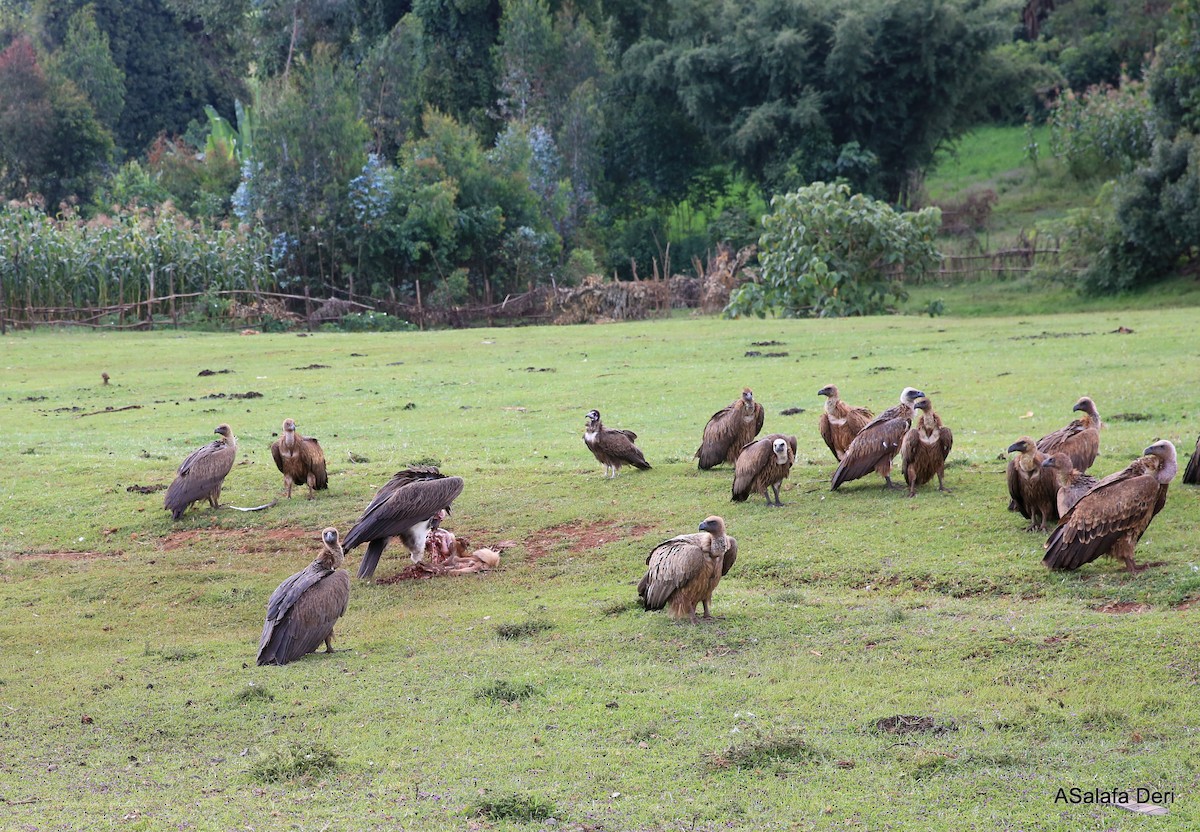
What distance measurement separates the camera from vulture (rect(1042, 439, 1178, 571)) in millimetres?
8391

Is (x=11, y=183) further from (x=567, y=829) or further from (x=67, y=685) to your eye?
(x=567, y=829)

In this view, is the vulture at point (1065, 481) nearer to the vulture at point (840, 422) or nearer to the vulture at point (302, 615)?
the vulture at point (840, 422)

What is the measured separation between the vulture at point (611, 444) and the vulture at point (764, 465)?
5.42 ft

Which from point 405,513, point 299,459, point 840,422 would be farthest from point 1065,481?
point 299,459

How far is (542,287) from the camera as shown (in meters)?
42.1

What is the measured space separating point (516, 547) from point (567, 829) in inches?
217

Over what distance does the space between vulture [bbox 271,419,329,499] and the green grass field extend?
1.58ft

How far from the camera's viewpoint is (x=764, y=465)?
11.3m

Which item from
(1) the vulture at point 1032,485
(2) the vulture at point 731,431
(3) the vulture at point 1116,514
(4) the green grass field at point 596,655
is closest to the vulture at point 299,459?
(4) the green grass field at point 596,655

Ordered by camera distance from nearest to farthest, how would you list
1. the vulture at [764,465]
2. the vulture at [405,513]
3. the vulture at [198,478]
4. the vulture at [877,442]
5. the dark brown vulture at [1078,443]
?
the vulture at [405,513]
the dark brown vulture at [1078,443]
the vulture at [764,465]
the vulture at [877,442]
the vulture at [198,478]

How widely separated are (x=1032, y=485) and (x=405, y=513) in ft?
16.4

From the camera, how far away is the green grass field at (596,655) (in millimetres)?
6043

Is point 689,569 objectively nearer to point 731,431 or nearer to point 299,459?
point 731,431

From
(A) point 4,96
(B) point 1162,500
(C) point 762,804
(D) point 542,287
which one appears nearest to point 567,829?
(C) point 762,804
